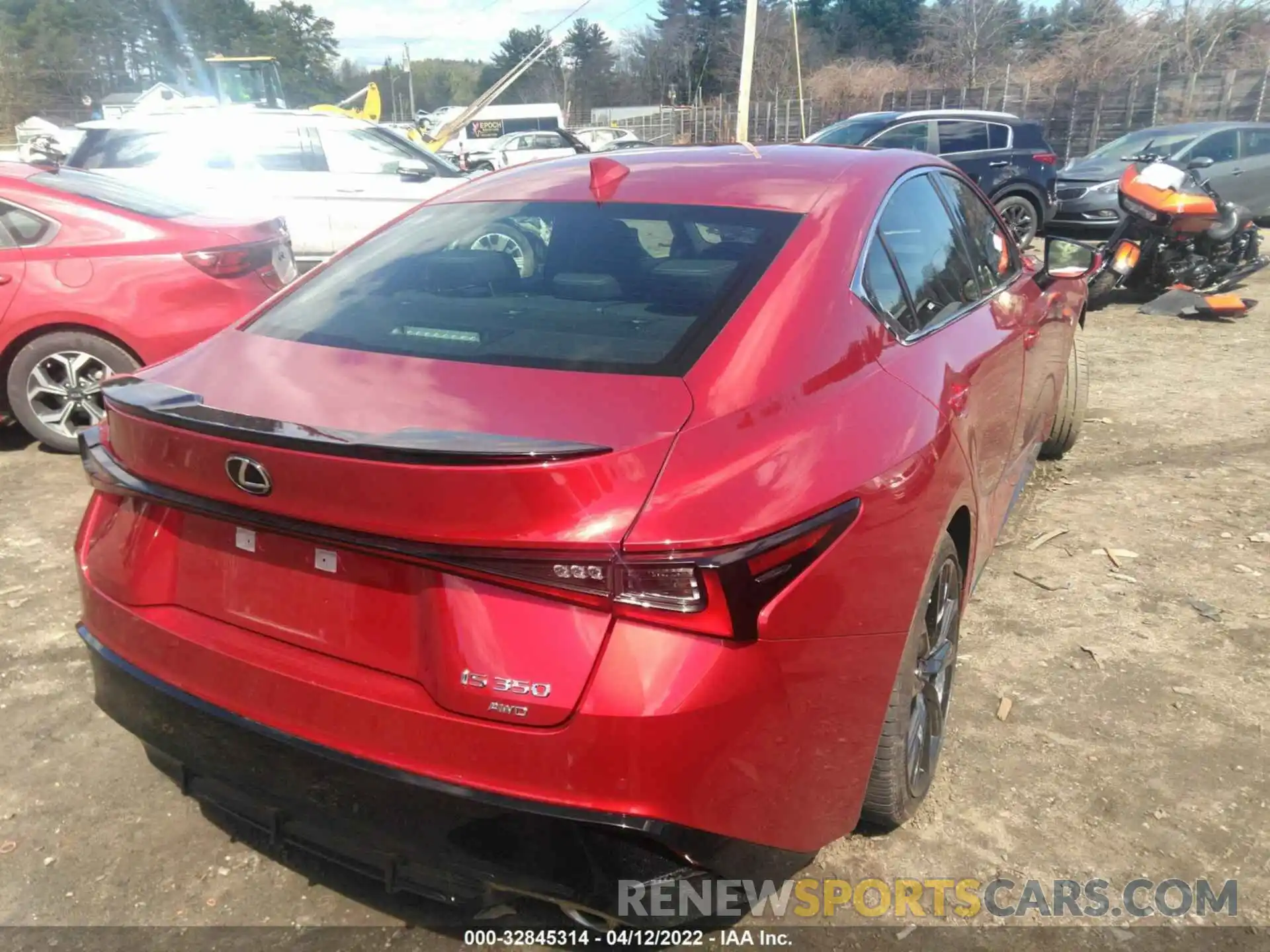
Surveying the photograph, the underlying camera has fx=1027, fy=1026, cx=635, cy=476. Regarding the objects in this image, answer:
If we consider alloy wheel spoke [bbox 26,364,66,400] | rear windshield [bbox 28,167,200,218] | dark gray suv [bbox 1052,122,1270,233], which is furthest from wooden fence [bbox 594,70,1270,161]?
alloy wheel spoke [bbox 26,364,66,400]

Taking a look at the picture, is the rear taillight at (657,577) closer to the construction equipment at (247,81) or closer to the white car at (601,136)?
the white car at (601,136)

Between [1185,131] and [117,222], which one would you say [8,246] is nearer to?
[117,222]

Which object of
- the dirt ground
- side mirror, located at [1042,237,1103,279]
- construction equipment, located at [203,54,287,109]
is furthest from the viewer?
construction equipment, located at [203,54,287,109]

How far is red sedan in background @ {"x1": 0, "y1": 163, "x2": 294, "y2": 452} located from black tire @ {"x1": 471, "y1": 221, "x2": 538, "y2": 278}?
318 cm

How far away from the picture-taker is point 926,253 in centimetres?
305

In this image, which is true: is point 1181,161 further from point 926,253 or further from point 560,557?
point 560,557

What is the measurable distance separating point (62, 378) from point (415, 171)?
435cm

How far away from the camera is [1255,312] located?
375 inches

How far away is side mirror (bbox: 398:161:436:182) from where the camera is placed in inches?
357

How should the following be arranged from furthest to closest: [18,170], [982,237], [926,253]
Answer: [18,170], [982,237], [926,253]

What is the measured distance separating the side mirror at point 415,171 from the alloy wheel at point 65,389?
4266 millimetres

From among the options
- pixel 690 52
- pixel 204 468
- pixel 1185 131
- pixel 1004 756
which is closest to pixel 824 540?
pixel 204 468

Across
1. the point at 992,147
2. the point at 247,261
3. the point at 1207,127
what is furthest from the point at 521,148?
the point at 247,261

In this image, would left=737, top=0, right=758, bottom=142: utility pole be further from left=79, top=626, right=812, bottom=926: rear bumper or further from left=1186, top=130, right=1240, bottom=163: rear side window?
left=79, top=626, right=812, bottom=926: rear bumper
